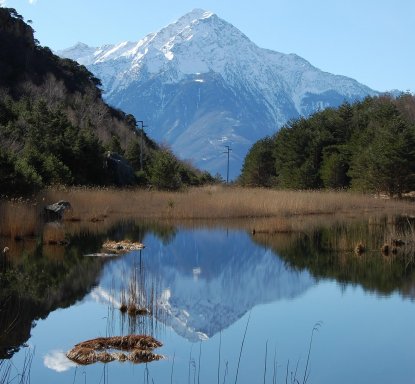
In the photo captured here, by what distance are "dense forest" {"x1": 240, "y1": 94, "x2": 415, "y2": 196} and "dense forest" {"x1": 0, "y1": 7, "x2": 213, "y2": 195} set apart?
397 inches

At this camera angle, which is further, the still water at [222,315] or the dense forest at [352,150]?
the dense forest at [352,150]

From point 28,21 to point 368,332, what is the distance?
64.6 meters

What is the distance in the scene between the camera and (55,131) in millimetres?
31109

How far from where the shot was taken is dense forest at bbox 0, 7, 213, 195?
25.7 m

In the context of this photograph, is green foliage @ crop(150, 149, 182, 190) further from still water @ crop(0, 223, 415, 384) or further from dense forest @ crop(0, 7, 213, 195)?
still water @ crop(0, 223, 415, 384)

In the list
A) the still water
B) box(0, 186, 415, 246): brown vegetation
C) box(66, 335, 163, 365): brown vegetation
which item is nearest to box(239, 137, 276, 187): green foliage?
box(0, 186, 415, 246): brown vegetation

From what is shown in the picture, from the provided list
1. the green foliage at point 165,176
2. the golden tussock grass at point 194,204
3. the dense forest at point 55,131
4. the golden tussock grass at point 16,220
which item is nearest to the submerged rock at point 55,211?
the dense forest at point 55,131

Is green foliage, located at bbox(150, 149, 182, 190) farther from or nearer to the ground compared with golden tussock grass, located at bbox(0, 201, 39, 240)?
farther from the ground

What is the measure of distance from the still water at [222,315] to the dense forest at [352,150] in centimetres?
2309

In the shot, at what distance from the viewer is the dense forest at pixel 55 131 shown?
1013 inches

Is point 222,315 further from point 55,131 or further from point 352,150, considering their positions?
point 352,150

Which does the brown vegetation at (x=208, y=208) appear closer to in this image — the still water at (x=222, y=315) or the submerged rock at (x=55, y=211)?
the submerged rock at (x=55, y=211)

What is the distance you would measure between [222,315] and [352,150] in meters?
37.5

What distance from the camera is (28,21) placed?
66.2 m
